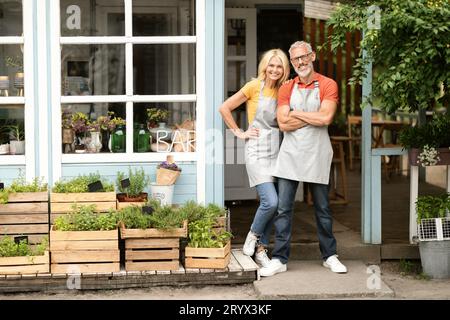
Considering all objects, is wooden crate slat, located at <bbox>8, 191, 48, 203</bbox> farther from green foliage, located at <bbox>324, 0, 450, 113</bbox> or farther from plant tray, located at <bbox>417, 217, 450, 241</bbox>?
plant tray, located at <bbox>417, 217, 450, 241</bbox>

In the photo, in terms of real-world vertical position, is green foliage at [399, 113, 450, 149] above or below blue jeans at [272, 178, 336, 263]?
above

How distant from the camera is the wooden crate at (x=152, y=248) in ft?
21.4

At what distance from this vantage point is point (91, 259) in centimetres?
653

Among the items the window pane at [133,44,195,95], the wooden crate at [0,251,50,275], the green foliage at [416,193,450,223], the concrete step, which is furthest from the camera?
the window pane at [133,44,195,95]

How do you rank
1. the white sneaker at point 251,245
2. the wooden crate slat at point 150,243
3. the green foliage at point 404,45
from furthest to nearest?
the white sneaker at point 251,245, the wooden crate slat at point 150,243, the green foliage at point 404,45

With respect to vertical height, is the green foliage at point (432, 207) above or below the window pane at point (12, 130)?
below

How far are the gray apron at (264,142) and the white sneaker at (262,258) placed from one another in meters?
0.61

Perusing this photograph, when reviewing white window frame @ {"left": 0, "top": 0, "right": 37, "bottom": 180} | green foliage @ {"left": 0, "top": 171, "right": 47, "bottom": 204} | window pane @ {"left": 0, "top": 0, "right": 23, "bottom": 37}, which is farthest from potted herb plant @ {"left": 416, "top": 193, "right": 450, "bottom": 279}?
window pane @ {"left": 0, "top": 0, "right": 23, "bottom": 37}

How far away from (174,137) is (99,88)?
32.5 inches

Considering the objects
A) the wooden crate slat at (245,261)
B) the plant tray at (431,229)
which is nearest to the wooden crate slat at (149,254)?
the wooden crate slat at (245,261)

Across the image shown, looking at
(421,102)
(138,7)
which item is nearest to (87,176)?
(138,7)

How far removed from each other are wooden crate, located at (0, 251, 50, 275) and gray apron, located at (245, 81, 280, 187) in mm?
1798

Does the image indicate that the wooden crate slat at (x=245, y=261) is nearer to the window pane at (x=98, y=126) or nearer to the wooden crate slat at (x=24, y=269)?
the window pane at (x=98, y=126)

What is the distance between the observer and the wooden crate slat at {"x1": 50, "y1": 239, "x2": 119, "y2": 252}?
21.3 ft
